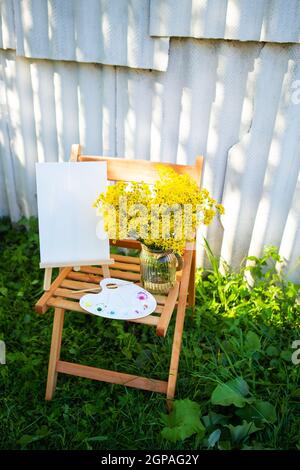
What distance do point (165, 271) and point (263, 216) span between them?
1232 mm

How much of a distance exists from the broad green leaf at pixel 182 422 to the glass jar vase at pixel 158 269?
0.66 meters

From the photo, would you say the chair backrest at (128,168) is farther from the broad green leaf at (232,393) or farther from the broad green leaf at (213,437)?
the broad green leaf at (213,437)

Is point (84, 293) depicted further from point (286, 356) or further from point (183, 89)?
point (183, 89)

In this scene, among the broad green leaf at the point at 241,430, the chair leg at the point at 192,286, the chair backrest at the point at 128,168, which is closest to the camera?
the broad green leaf at the point at 241,430

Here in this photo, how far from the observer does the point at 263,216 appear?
3.14 meters

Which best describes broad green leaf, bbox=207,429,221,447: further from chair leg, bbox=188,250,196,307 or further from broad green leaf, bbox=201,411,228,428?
chair leg, bbox=188,250,196,307

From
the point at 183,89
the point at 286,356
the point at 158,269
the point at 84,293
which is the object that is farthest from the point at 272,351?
the point at 183,89

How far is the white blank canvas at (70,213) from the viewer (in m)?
2.40

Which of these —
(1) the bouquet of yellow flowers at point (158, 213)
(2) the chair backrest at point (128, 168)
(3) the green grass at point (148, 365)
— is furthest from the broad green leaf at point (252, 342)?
(2) the chair backrest at point (128, 168)

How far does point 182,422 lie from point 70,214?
1352 millimetres

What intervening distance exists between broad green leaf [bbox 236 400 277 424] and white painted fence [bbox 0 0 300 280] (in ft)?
4.01

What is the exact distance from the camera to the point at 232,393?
233cm

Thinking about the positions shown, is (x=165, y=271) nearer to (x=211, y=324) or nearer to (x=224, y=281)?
(x=211, y=324)
